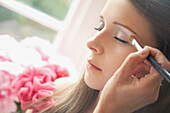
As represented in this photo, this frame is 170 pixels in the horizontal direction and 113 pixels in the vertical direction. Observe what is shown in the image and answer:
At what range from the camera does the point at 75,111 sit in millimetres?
783

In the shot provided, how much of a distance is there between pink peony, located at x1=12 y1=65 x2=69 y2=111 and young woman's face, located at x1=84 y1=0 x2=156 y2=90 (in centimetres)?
18

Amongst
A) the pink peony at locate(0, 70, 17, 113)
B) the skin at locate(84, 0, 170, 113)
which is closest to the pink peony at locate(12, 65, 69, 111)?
the pink peony at locate(0, 70, 17, 113)

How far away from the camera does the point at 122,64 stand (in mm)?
518

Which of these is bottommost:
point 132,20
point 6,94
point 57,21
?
point 6,94

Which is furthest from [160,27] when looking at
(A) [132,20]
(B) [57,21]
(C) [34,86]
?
(B) [57,21]

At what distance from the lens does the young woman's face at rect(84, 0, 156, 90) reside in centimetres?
60

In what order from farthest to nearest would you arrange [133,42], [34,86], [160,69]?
1. [34,86]
2. [133,42]
3. [160,69]

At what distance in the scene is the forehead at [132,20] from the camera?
596mm

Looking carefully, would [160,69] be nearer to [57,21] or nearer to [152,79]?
[152,79]

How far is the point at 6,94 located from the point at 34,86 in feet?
0.33

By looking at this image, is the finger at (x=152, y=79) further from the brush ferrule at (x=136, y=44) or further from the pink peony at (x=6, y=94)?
the pink peony at (x=6, y=94)

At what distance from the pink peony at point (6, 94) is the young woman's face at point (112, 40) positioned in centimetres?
27

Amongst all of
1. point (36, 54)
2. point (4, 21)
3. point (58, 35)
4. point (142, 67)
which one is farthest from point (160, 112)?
point (4, 21)

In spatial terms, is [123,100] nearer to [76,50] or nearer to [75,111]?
[75,111]
